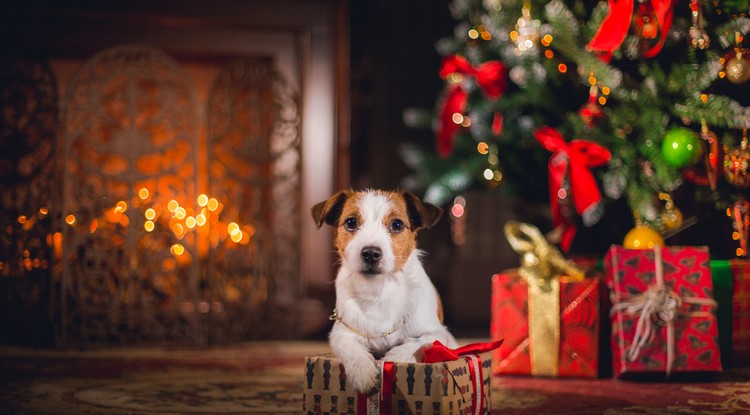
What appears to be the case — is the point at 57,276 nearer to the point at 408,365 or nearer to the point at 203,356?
the point at 203,356

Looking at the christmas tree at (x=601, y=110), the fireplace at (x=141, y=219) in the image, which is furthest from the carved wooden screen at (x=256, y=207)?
the christmas tree at (x=601, y=110)

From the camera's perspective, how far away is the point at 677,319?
298 cm

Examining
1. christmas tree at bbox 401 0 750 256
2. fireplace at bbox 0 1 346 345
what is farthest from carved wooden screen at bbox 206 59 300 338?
christmas tree at bbox 401 0 750 256

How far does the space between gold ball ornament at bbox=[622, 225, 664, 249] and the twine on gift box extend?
35 centimetres

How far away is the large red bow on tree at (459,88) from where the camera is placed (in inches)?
153

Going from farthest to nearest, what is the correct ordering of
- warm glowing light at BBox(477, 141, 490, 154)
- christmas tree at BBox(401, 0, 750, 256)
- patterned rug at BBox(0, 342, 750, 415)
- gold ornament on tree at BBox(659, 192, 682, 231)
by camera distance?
warm glowing light at BBox(477, 141, 490, 154), gold ornament on tree at BBox(659, 192, 682, 231), christmas tree at BBox(401, 0, 750, 256), patterned rug at BBox(0, 342, 750, 415)

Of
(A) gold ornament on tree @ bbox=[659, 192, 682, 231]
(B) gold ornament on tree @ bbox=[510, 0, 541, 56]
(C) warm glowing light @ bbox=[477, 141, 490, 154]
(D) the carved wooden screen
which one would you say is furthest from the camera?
(D) the carved wooden screen

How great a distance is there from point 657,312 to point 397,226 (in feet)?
4.17

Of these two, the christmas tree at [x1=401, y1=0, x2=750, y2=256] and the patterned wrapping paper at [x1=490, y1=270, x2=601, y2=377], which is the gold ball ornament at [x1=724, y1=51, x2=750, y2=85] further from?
the patterned wrapping paper at [x1=490, y1=270, x2=601, y2=377]

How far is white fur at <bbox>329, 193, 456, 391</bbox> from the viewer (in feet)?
7.00

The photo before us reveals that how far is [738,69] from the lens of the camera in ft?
9.64

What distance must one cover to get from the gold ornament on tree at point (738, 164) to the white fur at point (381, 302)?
1.57m

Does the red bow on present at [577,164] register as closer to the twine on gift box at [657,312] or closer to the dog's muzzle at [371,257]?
the twine on gift box at [657,312]

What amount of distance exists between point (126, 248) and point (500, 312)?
198 cm
